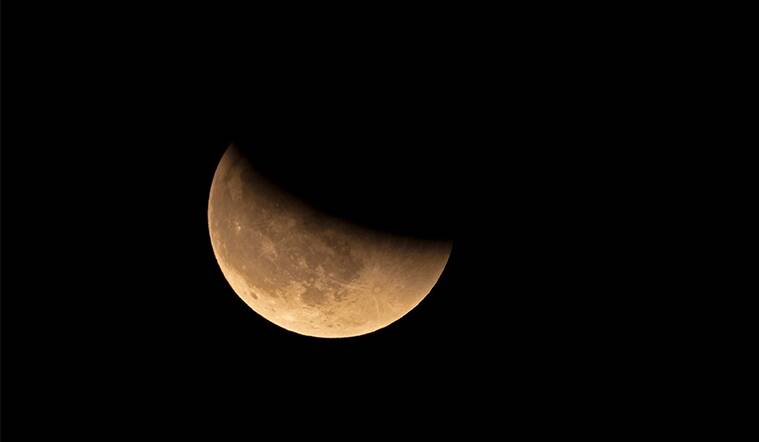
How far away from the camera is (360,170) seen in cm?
249

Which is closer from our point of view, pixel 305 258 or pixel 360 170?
pixel 360 170

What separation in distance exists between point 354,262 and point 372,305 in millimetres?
367

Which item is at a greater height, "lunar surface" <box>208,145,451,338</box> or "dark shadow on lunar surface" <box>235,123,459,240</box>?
"dark shadow on lunar surface" <box>235,123,459,240</box>

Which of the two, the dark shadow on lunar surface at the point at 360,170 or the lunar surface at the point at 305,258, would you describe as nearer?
the dark shadow on lunar surface at the point at 360,170

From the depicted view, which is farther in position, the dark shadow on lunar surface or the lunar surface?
the lunar surface

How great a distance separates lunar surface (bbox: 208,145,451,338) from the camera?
8.64 feet

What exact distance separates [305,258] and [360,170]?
0.60 m

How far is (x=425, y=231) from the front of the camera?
2781 mm

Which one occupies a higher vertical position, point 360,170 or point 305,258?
point 360,170

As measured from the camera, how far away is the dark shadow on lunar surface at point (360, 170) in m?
2.48

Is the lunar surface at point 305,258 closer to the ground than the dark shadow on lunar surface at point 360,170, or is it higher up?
closer to the ground

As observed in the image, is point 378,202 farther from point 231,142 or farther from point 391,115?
point 231,142

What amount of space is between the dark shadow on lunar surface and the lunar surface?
0.25 feet

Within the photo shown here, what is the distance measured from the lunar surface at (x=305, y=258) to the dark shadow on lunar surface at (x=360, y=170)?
Result: 8cm
